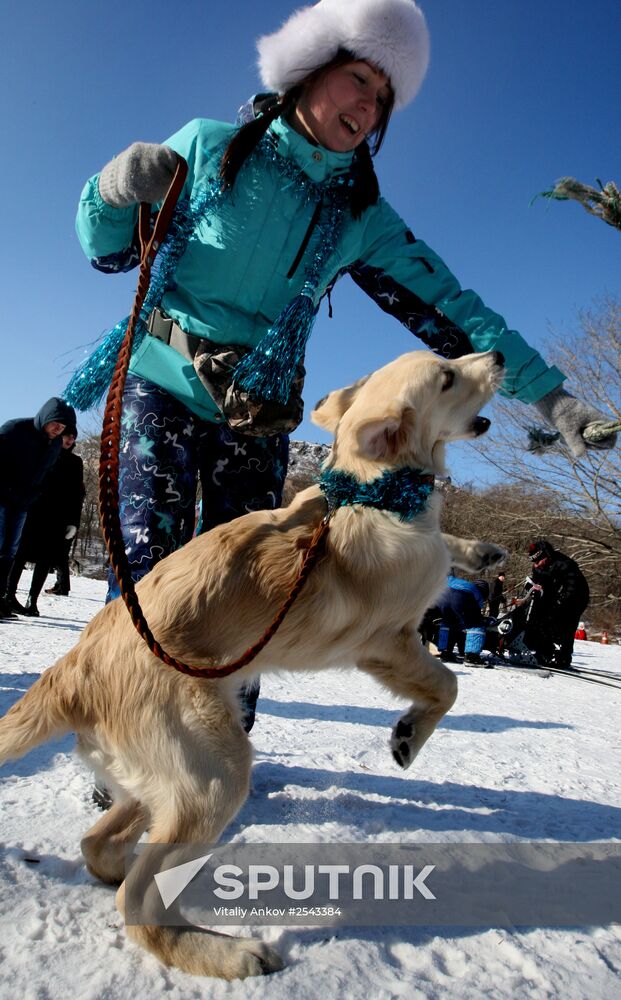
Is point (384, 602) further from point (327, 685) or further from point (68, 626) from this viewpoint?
point (68, 626)

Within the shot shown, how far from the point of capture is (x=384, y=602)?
2.14m

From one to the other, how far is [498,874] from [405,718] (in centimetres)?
61

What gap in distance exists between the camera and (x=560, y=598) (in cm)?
1073

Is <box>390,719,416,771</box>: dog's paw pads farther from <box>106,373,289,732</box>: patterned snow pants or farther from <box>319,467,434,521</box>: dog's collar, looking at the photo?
<box>319,467,434,521</box>: dog's collar

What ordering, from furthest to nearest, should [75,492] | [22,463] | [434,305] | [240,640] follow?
[75,492], [22,463], [434,305], [240,640]

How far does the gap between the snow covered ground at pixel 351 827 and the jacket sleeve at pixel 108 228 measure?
2239mm

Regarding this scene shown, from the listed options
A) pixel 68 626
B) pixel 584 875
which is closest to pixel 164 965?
pixel 584 875

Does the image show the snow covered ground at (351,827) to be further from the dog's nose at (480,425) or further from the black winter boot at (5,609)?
the black winter boot at (5,609)

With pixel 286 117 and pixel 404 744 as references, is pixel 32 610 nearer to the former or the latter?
pixel 404 744

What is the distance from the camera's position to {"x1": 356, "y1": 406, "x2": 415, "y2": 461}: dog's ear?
214 cm

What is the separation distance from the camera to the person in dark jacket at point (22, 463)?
668cm

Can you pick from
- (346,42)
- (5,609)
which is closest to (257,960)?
(346,42)

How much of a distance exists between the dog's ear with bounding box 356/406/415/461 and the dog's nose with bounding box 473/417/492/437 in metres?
0.48

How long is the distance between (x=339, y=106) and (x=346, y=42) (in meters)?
0.30
